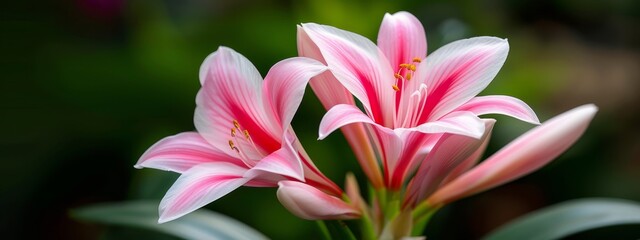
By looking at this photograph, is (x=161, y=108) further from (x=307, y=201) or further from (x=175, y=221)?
(x=307, y=201)

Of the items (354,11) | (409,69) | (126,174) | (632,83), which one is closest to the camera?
(409,69)

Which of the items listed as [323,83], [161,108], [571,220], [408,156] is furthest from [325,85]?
[161,108]

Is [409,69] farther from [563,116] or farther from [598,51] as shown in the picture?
[598,51]

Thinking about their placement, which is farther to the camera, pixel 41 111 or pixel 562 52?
pixel 562 52

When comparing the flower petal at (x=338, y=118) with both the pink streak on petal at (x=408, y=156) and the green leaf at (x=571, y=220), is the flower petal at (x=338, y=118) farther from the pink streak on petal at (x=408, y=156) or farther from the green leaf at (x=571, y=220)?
the green leaf at (x=571, y=220)

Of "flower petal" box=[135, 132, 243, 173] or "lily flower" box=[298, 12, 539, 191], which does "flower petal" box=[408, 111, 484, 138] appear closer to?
"lily flower" box=[298, 12, 539, 191]

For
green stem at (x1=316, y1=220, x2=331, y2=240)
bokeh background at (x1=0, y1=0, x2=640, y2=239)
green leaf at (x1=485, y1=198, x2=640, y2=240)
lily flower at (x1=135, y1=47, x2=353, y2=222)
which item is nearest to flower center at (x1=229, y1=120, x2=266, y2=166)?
lily flower at (x1=135, y1=47, x2=353, y2=222)

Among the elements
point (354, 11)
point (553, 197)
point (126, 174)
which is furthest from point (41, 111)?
point (553, 197)
